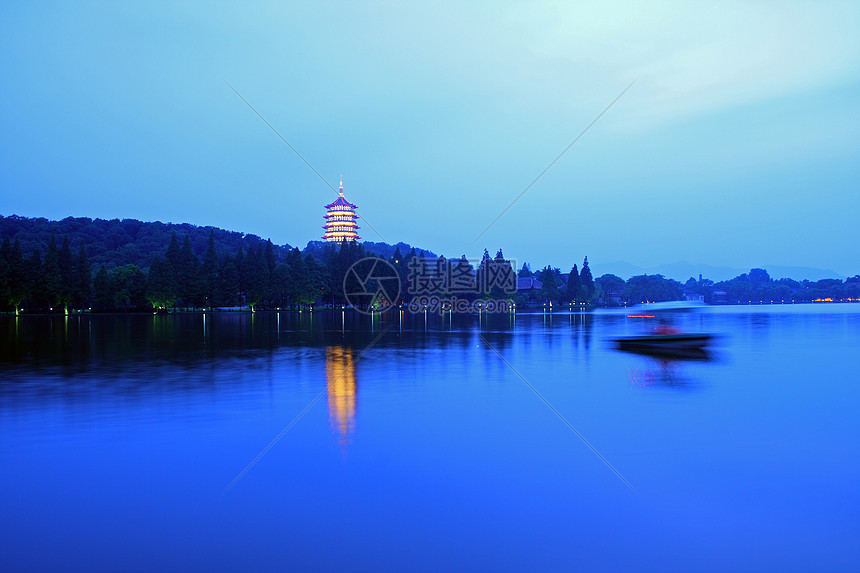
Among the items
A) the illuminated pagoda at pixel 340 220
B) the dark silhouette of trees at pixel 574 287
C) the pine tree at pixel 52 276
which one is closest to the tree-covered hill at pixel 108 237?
the pine tree at pixel 52 276

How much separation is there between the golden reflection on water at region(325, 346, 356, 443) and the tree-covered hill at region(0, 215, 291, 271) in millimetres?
79827

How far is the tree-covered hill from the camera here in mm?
102688

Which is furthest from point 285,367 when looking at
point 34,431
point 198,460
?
point 198,460

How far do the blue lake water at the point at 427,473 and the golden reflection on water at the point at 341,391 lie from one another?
12 centimetres

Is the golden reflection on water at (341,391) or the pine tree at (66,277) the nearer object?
the golden reflection on water at (341,391)

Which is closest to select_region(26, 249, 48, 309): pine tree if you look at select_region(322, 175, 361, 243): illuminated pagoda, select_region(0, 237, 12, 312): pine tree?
select_region(0, 237, 12, 312): pine tree

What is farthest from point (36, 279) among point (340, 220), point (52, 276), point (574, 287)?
point (340, 220)

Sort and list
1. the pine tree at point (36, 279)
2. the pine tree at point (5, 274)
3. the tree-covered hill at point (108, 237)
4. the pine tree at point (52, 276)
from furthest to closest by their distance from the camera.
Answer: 1. the tree-covered hill at point (108, 237)
2. the pine tree at point (52, 276)
3. the pine tree at point (36, 279)
4. the pine tree at point (5, 274)

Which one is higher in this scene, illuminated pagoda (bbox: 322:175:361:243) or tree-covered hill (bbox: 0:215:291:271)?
illuminated pagoda (bbox: 322:175:361:243)

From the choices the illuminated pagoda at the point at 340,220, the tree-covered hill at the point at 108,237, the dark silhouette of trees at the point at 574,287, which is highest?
the illuminated pagoda at the point at 340,220

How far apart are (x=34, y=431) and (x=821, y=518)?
11.3 metres

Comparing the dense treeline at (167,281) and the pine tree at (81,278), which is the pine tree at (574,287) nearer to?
the dense treeline at (167,281)

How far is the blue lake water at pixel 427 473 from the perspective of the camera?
5.36 metres

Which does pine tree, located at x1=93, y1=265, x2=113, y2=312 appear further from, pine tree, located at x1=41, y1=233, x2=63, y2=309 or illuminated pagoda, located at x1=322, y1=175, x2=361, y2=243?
illuminated pagoda, located at x1=322, y1=175, x2=361, y2=243
